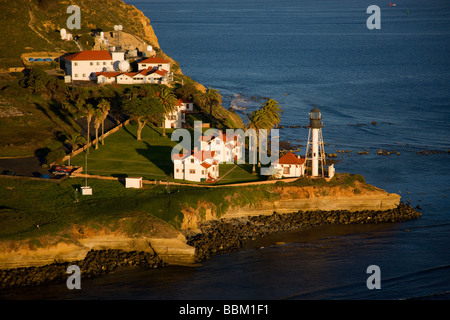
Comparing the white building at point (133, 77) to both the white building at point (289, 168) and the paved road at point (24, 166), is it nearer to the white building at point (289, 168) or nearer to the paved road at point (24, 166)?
the paved road at point (24, 166)

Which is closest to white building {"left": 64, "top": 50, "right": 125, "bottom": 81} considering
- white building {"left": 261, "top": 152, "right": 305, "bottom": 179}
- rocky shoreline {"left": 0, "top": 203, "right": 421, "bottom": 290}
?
white building {"left": 261, "top": 152, "right": 305, "bottom": 179}

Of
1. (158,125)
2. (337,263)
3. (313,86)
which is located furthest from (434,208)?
(313,86)

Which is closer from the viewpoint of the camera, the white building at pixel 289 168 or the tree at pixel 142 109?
the white building at pixel 289 168

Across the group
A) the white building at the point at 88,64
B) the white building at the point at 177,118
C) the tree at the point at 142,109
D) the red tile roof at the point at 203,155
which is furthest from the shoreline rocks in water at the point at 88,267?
the white building at the point at 88,64

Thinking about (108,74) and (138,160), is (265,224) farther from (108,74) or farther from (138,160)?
(108,74)

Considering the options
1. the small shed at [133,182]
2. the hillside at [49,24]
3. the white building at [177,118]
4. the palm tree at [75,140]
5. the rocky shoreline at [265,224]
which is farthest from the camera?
the hillside at [49,24]

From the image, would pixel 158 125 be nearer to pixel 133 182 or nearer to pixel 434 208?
pixel 133 182

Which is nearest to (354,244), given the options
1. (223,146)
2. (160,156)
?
(223,146)

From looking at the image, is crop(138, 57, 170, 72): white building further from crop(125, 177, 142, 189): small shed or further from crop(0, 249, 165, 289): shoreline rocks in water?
crop(0, 249, 165, 289): shoreline rocks in water
